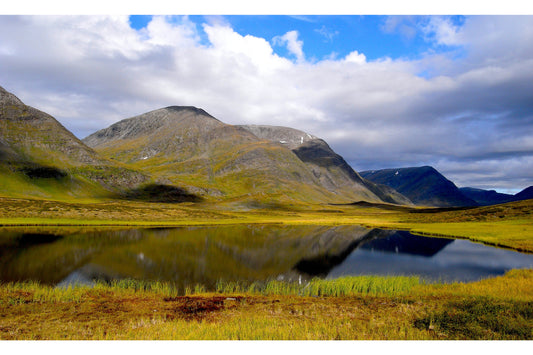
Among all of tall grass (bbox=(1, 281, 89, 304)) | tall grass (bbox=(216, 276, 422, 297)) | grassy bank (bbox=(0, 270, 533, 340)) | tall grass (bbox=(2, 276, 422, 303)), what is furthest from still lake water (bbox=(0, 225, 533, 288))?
grassy bank (bbox=(0, 270, 533, 340))

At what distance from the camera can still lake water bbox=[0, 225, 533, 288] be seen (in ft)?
115

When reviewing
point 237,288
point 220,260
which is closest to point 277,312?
point 237,288

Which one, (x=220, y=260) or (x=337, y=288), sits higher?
(x=337, y=288)

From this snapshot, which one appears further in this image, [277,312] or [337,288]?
[337,288]

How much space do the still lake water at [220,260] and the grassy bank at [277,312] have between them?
6659 mm

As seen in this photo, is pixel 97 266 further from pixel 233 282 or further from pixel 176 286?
pixel 233 282

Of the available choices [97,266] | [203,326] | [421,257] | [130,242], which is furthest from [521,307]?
[130,242]

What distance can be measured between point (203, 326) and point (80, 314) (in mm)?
9307

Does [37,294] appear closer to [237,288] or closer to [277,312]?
[237,288]

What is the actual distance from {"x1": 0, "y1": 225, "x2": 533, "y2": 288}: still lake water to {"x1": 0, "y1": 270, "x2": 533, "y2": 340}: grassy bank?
6659 millimetres

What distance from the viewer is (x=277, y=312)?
20.4m

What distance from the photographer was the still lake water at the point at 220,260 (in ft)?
115

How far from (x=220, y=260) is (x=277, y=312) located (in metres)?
26.3

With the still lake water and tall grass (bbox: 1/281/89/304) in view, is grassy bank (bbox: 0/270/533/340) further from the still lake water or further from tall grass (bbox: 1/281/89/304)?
the still lake water
